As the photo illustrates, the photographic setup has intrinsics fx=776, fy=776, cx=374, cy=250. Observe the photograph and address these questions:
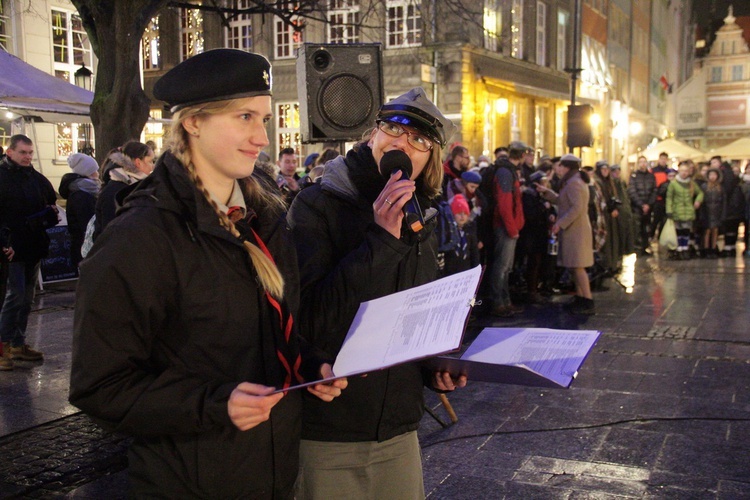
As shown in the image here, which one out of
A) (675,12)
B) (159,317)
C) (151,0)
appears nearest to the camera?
(159,317)

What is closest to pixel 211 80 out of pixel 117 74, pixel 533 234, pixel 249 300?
pixel 249 300

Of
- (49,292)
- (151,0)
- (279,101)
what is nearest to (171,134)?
(151,0)

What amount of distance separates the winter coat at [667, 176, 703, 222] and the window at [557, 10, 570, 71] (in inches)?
731

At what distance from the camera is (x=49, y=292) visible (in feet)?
38.5

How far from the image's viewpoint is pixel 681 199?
52.6 feet

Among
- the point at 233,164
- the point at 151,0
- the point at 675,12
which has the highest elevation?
the point at 675,12

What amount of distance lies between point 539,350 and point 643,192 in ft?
54.3

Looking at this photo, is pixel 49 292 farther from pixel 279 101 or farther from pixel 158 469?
pixel 279 101

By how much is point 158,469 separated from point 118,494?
9.19ft

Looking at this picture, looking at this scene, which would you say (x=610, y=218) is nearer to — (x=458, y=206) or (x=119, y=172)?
(x=458, y=206)

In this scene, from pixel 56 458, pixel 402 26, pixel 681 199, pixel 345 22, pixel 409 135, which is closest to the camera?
pixel 409 135

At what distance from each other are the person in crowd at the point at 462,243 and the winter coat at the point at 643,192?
9.40 m

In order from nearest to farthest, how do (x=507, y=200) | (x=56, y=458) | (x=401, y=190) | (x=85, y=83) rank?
1. (x=401, y=190)
2. (x=56, y=458)
3. (x=507, y=200)
4. (x=85, y=83)

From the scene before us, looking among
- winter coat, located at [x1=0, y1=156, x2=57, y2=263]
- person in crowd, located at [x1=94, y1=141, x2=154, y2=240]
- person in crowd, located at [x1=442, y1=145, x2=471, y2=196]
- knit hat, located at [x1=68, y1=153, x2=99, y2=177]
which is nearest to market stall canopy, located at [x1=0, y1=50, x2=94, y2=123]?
knit hat, located at [x1=68, y1=153, x2=99, y2=177]
